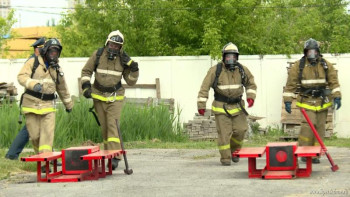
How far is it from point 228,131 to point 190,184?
9.38 ft

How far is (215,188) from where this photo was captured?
1020 cm

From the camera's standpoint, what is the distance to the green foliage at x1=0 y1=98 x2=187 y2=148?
57.8 feet

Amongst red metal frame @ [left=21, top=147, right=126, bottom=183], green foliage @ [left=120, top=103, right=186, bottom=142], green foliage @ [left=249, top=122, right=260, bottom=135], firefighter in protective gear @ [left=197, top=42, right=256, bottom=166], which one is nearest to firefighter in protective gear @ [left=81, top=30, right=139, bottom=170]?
red metal frame @ [left=21, top=147, right=126, bottom=183]

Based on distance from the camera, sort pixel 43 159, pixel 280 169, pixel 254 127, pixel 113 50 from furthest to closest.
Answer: pixel 254 127
pixel 113 50
pixel 280 169
pixel 43 159

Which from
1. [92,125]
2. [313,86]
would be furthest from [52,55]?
[92,125]

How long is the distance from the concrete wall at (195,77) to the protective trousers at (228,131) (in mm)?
9799

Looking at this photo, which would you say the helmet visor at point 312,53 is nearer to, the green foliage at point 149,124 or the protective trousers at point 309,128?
the protective trousers at point 309,128

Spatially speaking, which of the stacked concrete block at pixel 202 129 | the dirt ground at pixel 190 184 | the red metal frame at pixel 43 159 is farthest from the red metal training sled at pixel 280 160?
the stacked concrete block at pixel 202 129

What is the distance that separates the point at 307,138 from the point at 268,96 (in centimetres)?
1004

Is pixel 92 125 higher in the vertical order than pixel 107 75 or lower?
lower

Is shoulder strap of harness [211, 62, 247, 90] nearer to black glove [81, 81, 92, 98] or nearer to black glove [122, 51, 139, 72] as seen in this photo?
black glove [122, 51, 139, 72]

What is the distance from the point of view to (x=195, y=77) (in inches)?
947

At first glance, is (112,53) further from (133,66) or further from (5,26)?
(5,26)

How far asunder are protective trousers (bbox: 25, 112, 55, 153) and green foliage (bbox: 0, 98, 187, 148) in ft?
16.3
